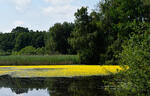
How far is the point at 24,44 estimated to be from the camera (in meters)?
73.7

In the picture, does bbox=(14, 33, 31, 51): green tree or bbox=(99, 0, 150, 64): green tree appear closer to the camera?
bbox=(99, 0, 150, 64): green tree

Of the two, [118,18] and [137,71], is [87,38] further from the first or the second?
[137,71]

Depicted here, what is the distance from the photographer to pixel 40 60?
32.5 meters

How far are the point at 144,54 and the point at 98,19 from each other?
105ft

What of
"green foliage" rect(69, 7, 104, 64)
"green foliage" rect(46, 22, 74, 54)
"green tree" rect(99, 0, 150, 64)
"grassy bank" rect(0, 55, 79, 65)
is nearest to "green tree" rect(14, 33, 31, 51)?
"green foliage" rect(46, 22, 74, 54)

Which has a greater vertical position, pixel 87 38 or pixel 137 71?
pixel 87 38

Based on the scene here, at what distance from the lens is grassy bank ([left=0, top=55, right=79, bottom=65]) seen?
105ft

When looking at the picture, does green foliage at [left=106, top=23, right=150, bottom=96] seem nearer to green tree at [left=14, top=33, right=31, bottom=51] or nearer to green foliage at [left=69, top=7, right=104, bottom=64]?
green foliage at [left=69, top=7, right=104, bottom=64]

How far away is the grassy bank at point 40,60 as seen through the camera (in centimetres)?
3203

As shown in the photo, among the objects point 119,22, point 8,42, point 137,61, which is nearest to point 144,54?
point 137,61

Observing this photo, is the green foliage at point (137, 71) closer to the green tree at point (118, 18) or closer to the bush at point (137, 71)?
the bush at point (137, 71)

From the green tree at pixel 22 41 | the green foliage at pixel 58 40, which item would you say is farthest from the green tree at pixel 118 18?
the green tree at pixel 22 41

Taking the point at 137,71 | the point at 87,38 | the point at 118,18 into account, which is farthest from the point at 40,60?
the point at 137,71

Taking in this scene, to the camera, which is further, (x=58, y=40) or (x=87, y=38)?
(x=58, y=40)
